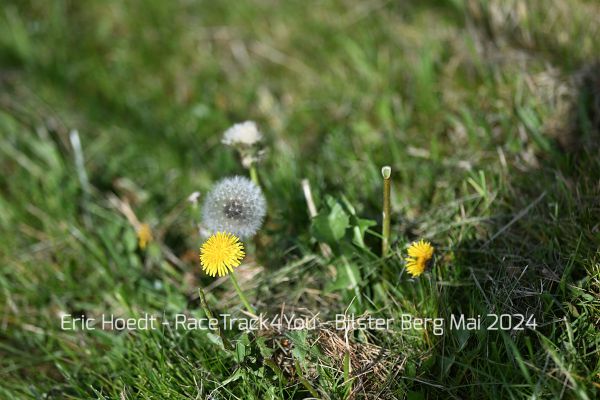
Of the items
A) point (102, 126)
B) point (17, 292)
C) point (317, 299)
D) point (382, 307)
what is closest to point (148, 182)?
point (102, 126)

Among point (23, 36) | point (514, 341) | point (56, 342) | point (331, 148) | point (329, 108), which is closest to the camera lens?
point (514, 341)

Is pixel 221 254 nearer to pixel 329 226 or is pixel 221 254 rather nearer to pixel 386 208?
pixel 329 226

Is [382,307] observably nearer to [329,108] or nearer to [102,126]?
[329,108]

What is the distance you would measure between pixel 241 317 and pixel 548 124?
1609 mm

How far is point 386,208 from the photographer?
2059 millimetres

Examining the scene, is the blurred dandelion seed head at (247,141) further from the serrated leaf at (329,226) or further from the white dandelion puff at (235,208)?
the serrated leaf at (329,226)

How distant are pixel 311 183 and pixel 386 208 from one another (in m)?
0.63

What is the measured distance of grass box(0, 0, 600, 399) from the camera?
1.97 meters

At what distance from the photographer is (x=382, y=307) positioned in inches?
85.9

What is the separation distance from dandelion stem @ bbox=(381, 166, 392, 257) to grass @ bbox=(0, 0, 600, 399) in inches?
2.0

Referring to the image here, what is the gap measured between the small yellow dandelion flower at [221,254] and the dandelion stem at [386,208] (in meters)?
0.54

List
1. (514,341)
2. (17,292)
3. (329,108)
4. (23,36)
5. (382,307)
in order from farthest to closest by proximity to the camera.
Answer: (23,36), (329,108), (17,292), (382,307), (514,341)

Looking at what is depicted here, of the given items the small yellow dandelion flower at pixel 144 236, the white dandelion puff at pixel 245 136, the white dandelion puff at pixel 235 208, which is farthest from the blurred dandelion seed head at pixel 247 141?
the small yellow dandelion flower at pixel 144 236

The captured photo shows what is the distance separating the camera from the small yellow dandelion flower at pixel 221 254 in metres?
Answer: 1.96
